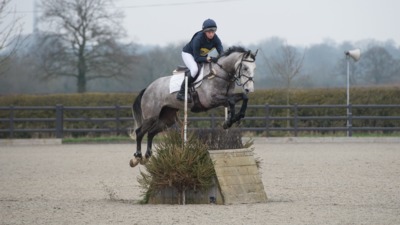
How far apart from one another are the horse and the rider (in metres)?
0.14

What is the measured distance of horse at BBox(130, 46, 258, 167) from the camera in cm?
1198

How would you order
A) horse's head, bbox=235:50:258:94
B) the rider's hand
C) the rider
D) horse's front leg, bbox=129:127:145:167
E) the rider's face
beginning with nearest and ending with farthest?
horse's head, bbox=235:50:258:94 → the rider's face → the rider → the rider's hand → horse's front leg, bbox=129:127:145:167

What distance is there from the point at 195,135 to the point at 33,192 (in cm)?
339

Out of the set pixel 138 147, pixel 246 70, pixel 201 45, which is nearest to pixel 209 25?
pixel 201 45

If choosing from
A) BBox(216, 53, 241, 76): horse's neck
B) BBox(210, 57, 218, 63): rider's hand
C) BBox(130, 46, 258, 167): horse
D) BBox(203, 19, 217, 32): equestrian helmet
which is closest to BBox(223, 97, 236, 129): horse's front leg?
BBox(130, 46, 258, 167): horse

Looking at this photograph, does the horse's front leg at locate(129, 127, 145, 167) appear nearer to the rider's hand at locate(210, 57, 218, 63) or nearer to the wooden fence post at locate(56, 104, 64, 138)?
the rider's hand at locate(210, 57, 218, 63)

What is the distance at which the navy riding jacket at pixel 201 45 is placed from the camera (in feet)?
40.7

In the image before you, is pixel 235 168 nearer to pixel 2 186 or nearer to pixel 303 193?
pixel 303 193

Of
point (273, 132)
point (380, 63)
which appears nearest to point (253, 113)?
point (273, 132)

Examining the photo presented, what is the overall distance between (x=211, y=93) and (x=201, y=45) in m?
0.82

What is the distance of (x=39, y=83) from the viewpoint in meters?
43.3

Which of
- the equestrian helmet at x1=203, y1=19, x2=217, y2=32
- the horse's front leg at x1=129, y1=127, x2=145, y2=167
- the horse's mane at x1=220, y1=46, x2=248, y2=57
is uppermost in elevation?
the equestrian helmet at x1=203, y1=19, x2=217, y2=32

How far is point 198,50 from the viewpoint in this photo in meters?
12.5

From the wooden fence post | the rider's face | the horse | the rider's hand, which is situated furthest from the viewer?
the wooden fence post
